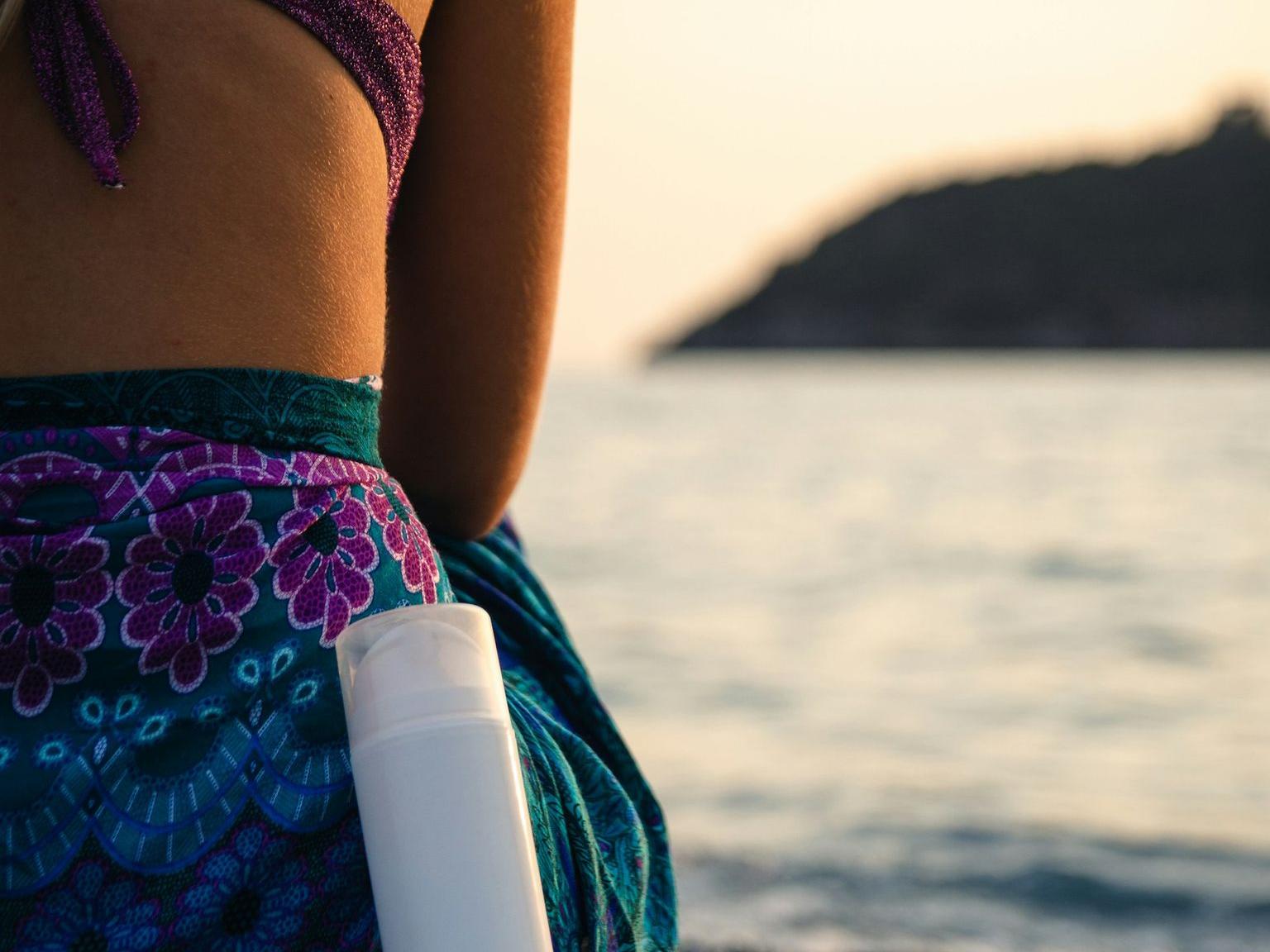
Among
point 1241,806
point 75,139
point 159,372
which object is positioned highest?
point 75,139

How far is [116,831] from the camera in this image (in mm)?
771

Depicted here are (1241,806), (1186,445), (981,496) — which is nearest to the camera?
(1241,806)

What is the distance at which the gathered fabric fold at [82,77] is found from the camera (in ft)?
2.58

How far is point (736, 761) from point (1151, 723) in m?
1.59

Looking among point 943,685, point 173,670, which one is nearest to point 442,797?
point 173,670

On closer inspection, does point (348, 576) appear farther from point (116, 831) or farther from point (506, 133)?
point (506, 133)

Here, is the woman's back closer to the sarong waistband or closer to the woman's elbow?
the sarong waistband

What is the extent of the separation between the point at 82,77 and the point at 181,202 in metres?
0.08

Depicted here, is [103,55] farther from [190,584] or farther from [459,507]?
[459,507]

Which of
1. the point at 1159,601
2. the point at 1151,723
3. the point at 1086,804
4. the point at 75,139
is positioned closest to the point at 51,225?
the point at 75,139

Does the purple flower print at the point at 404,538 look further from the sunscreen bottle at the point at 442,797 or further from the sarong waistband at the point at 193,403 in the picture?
the sunscreen bottle at the point at 442,797

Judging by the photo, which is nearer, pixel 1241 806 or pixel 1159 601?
pixel 1241 806

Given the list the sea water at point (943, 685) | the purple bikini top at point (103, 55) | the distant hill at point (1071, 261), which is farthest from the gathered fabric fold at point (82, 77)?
the distant hill at point (1071, 261)

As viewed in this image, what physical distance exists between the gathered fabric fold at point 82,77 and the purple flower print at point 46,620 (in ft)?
0.68
